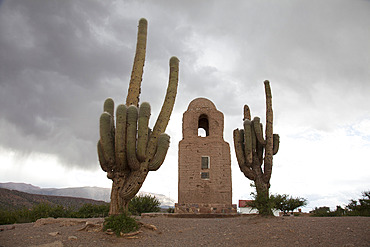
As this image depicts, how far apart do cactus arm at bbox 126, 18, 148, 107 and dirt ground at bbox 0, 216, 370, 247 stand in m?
4.54

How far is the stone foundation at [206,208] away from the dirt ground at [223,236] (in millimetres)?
5901

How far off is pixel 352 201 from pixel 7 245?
1690cm

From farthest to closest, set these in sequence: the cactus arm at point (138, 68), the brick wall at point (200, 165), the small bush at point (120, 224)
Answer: the brick wall at point (200, 165)
the cactus arm at point (138, 68)
the small bush at point (120, 224)

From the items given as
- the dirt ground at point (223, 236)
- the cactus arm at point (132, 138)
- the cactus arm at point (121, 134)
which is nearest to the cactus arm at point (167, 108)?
the cactus arm at point (132, 138)

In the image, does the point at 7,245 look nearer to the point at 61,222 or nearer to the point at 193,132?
the point at 61,222

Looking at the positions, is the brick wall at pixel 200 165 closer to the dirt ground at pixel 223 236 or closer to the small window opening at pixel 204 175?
the small window opening at pixel 204 175

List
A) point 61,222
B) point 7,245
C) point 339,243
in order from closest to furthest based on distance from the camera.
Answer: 1. point 339,243
2. point 7,245
3. point 61,222

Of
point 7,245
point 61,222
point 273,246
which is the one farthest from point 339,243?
point 61,222

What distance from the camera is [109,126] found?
9.36 metres

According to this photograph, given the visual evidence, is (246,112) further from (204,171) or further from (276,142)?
(204,171)

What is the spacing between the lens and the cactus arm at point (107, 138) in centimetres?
920

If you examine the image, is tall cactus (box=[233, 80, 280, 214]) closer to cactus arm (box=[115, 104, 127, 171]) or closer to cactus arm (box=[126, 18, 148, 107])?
cactus arm (box=[126, 18, 148, 107])

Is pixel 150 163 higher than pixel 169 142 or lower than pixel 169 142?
lower

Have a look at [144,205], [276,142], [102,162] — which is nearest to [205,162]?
[276,142]
